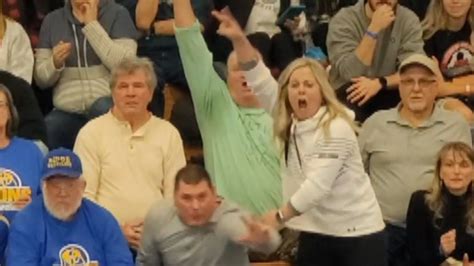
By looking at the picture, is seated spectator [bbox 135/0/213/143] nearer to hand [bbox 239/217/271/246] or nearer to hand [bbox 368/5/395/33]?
hand [bbox 368/5/395/33]

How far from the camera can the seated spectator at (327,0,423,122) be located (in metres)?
5.98

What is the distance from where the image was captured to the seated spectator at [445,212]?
5.36 m

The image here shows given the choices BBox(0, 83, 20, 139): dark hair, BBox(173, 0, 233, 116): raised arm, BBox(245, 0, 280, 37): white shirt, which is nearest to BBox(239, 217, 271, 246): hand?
BBox(173, 0, 233, 116): raised arm

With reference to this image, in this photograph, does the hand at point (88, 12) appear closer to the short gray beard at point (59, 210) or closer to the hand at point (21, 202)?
the hand at point (21, 202)

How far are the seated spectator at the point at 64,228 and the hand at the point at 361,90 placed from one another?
172 cm

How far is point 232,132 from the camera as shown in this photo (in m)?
4.80

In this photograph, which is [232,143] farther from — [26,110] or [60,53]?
[60,53]

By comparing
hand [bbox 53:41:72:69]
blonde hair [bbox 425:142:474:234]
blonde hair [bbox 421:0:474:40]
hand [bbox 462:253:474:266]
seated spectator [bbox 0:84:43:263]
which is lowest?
hand [bbox 462:253:474:266]

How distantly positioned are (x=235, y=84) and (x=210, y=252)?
27.7 inches

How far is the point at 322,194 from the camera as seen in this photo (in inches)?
178

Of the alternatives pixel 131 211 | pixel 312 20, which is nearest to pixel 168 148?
pixel 131 211

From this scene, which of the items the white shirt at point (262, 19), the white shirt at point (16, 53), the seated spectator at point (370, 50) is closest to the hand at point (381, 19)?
the seated spectator at point (370, 50)

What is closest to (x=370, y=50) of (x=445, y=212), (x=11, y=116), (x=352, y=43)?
(x=352, y=43)

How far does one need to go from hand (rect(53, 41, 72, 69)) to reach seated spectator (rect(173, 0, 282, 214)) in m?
1.15
